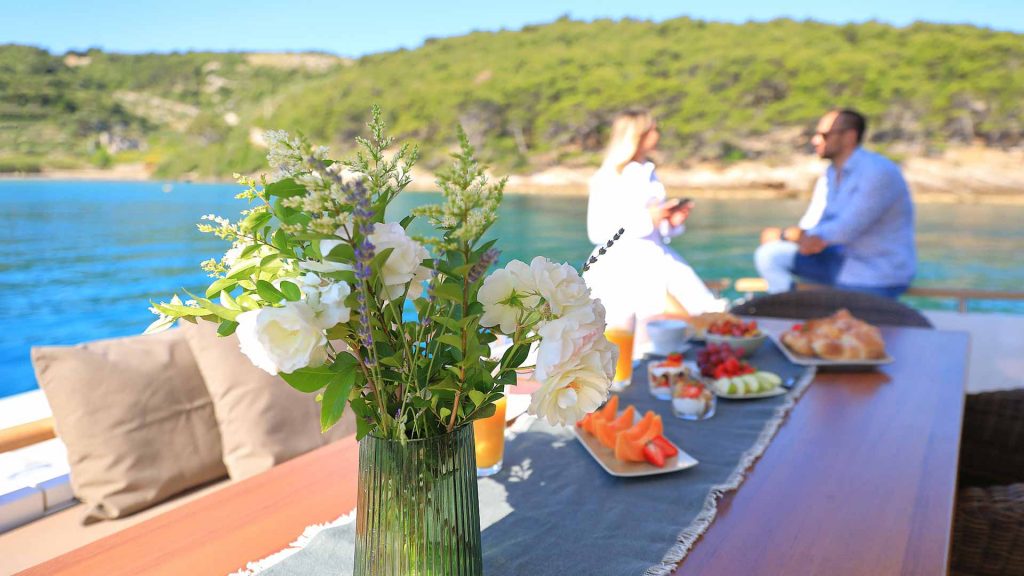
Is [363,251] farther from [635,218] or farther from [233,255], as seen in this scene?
[635,218]

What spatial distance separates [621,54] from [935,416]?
35.1 metres

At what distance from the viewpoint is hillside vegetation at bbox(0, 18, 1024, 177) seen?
89.2 feet

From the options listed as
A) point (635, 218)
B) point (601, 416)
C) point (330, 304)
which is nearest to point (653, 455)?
point (601, 416)

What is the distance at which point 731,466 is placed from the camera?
0.99 meters

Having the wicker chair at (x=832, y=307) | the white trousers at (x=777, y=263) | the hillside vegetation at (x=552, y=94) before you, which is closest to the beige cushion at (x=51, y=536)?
the wicker chair at (x=832, y=307)

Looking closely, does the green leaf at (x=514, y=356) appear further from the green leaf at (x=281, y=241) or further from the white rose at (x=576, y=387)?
the green leaf at (x=281, y=241)

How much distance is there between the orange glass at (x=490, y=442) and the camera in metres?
0.92

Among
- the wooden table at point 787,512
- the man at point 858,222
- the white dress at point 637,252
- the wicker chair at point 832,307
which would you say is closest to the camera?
the wooden table at point 787,512

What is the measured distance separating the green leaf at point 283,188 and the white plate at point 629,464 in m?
0.59

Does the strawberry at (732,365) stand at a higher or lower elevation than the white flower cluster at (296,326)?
lower

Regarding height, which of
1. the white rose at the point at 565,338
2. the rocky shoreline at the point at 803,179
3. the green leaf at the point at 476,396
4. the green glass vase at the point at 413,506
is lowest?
the rocky shoreline at the point at 803,179

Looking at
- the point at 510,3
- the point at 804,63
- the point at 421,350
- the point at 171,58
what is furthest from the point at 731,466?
the point at 510,3

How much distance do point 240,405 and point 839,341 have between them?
48.7 inches

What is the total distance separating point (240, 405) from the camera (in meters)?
1.40
